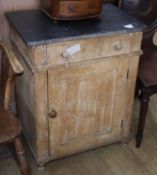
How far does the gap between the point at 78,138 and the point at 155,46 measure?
834 mm

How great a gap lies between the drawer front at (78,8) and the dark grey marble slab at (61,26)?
56 millimetres

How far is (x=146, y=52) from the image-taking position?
2205 millimetres

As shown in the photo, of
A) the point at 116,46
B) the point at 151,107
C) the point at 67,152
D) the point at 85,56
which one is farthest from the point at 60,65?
the point at 151,107

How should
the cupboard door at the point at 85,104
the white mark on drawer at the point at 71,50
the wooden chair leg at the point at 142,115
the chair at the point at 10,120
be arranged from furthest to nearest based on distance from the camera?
1. the wooden chair leg at the point at 142,115
2. the cupboard door at the point at 85,104
3. the white mark on drawer at the point at 71,50
4. the chair at the point at 10,120

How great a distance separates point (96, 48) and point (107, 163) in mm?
725

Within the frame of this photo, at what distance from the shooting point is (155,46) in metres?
2.28

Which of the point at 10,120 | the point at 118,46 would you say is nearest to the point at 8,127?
the point at 10,120

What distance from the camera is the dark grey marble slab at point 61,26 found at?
161 centimetres

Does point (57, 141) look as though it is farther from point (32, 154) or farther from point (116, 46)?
point (116, 46)

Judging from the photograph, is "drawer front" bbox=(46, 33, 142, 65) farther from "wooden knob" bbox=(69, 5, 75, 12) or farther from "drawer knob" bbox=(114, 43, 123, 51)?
"wooden knob" bbox=(69, 5, 75, 12)

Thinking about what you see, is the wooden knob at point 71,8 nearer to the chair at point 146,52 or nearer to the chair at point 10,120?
the chair at point 10,120

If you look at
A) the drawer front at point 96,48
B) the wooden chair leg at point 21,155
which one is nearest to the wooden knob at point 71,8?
the drawer front at point 96,48

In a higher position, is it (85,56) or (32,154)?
(85,56)

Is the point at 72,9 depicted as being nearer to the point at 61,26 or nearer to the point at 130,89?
the point at 61,26
